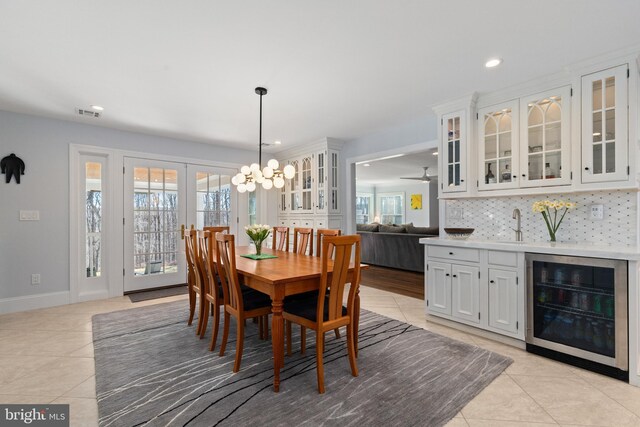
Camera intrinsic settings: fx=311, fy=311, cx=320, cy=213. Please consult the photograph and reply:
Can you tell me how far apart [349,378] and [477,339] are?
1437mm

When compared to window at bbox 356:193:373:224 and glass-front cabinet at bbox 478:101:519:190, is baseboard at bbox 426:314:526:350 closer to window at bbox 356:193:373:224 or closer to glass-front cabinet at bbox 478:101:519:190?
glass-front cabinet at bbox 478:101:519:190

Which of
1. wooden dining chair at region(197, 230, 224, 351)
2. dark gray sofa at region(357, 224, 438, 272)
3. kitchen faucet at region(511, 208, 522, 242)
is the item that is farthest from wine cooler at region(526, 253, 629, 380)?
dark gray sofa at region(357, 224, 438, 272)

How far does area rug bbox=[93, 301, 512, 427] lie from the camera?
5.98 feet

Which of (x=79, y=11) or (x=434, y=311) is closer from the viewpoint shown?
(x=79, y=11)

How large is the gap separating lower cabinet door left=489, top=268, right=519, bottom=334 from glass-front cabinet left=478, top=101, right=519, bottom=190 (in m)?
0.94

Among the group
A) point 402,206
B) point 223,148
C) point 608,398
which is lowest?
point 608,398

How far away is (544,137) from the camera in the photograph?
290 cm

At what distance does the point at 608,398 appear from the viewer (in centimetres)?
198

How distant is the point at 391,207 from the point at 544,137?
936 centimetres

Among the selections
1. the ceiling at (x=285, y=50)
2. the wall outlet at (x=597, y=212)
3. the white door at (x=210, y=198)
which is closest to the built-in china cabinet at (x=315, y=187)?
the white door at (x=210, y=198)

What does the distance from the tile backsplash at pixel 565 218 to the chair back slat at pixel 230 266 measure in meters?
2.65

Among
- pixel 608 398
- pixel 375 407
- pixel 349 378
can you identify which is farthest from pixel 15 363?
pixel 608 398

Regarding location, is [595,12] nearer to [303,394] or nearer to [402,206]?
[303,394]

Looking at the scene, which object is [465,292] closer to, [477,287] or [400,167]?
[477,287]
